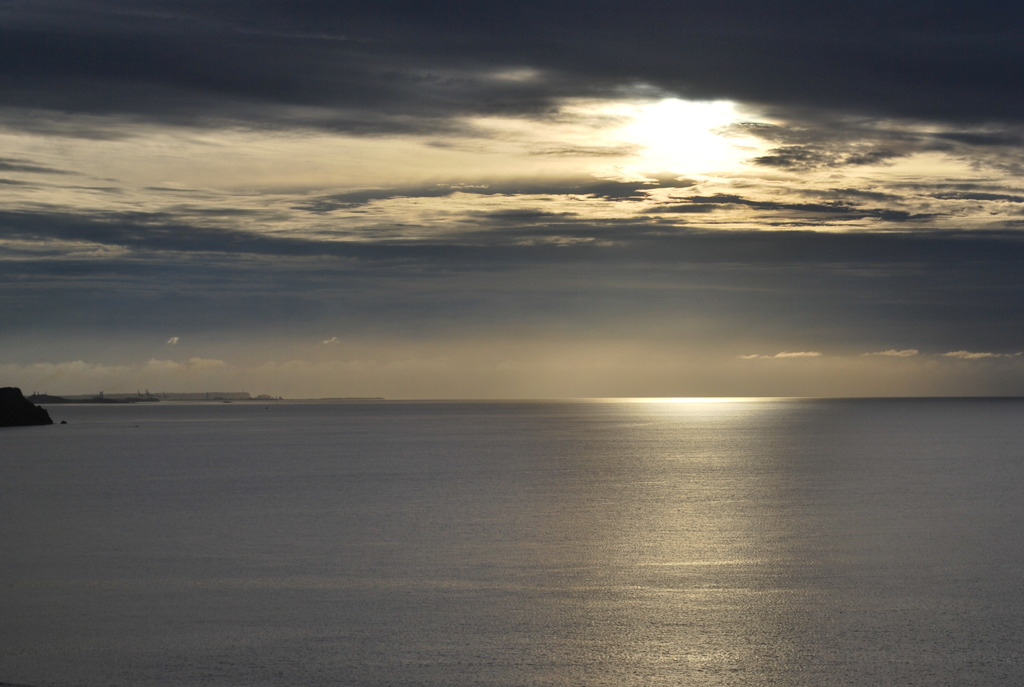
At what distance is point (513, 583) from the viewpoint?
27.8m

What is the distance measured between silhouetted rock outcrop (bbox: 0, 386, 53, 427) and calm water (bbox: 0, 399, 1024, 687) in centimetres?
12739

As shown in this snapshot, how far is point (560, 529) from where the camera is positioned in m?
39.5

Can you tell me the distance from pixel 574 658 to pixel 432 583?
27.7ft

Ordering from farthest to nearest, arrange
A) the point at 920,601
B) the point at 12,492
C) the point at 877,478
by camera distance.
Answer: the point at 877,478, the point at 12,492, the point at 920,601

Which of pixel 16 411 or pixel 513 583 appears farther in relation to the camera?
pixel 16 411

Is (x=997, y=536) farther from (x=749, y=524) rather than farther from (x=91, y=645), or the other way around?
(x=91, y=645)

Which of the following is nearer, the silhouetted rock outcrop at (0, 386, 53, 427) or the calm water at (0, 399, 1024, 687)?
the calm water at (0, 399, 1024, 687)

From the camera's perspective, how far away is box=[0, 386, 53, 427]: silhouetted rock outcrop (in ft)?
582

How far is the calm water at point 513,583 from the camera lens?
64.5 feet

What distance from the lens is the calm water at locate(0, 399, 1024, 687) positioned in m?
19.7

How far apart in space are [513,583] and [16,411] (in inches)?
6932

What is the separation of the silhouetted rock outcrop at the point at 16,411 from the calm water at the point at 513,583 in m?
127

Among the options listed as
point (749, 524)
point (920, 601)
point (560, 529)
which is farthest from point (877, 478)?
point (920, 601)

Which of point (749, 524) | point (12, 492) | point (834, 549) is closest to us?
point (834, 549)
